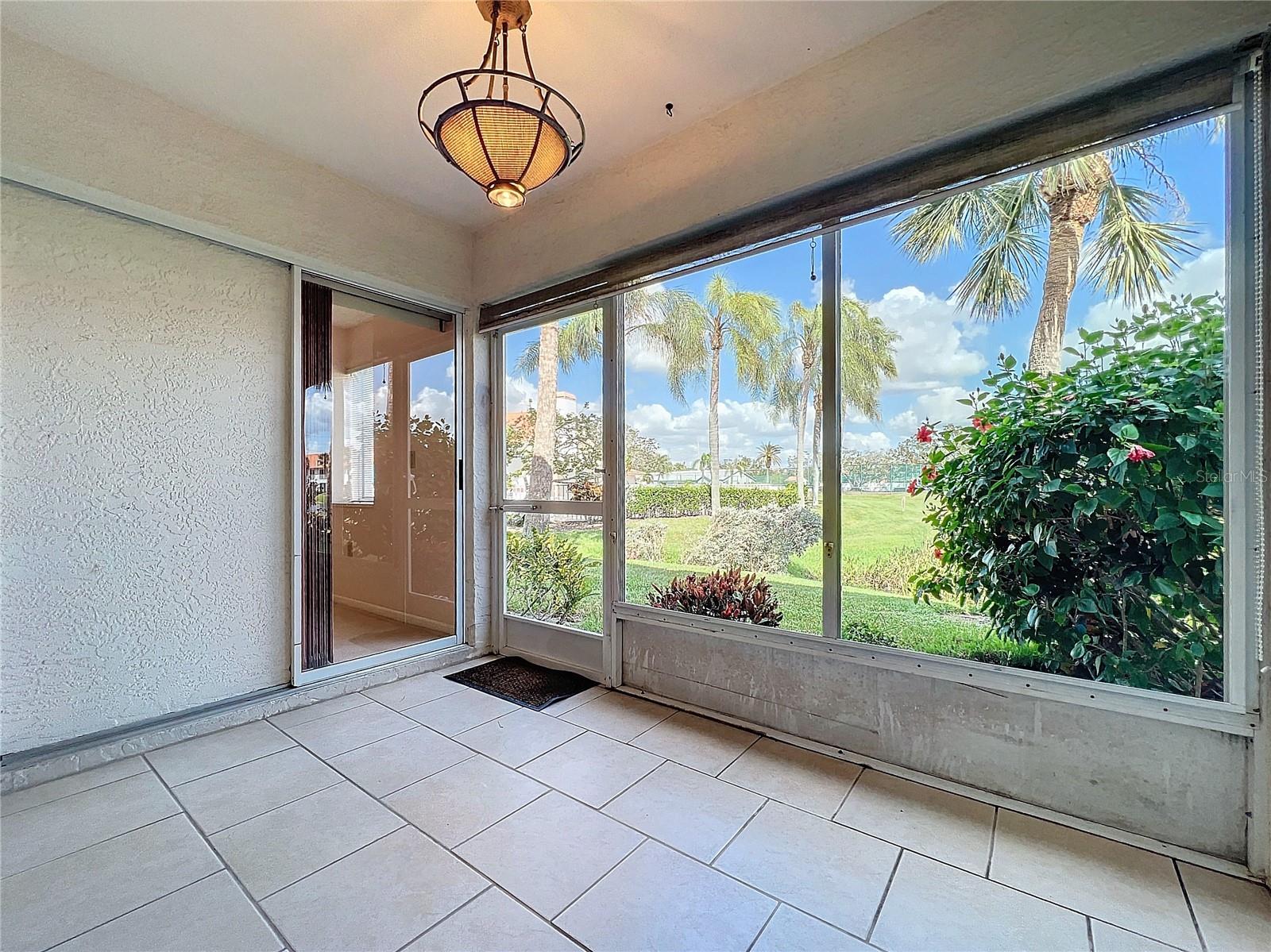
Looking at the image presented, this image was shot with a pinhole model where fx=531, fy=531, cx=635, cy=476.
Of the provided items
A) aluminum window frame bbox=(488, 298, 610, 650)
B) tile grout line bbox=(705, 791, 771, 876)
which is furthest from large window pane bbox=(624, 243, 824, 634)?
tile grout line bbox=(705, 791, 771, 876)

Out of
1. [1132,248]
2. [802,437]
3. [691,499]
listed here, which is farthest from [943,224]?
[691,499]

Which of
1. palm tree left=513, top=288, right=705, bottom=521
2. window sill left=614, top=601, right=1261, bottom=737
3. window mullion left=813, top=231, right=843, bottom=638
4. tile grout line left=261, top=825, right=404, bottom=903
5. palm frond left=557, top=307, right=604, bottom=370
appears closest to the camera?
tile grout line left=261, top=825, right=404, bottom=903

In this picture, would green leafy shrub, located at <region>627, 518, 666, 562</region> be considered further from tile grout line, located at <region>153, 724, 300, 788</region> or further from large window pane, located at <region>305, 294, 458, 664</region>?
tile grout line, located at <region>153, 724, 300, 788</region>

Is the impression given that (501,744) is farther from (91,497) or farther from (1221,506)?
(1221,506)

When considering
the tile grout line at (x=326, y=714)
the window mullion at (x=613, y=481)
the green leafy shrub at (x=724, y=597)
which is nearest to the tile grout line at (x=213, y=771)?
the tile grout line at (x=326, y=714)

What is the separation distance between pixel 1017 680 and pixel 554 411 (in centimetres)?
276

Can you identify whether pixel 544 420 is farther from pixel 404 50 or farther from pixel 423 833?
pixel 423 833

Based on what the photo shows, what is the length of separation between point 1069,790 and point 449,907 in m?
2.06

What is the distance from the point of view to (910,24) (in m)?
2.06

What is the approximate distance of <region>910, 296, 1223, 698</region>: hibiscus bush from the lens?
66.8 inches

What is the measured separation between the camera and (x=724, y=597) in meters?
2.75

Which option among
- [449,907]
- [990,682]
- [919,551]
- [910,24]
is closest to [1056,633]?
[990,682]

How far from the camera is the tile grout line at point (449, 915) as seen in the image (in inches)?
53.4

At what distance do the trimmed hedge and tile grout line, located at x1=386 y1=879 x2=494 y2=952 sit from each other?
183 cm
